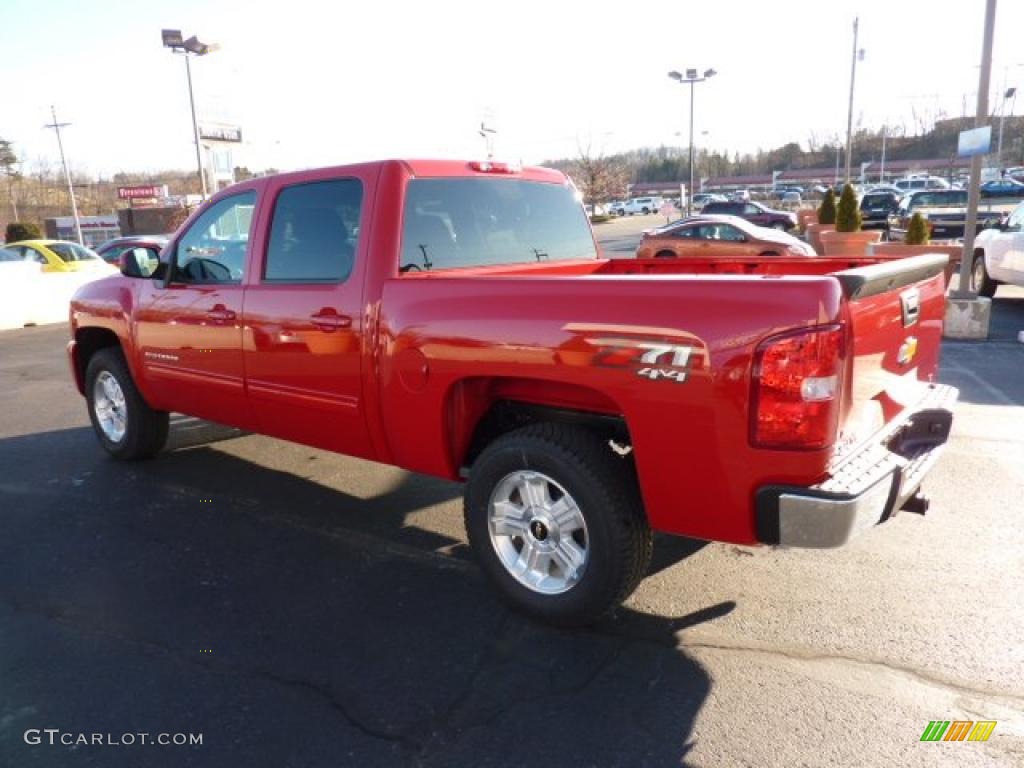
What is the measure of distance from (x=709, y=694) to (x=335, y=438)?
7.25 feet

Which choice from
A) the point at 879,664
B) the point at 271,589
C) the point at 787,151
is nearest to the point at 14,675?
the point at 271,589

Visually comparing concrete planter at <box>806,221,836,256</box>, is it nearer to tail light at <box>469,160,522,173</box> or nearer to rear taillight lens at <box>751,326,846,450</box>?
tail light at <box>469,160,522,173</box>

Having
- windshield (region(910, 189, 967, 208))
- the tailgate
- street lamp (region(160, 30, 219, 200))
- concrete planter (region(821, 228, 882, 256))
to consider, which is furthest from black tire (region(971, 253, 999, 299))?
street lamp (region(160, 30, 219, 200))

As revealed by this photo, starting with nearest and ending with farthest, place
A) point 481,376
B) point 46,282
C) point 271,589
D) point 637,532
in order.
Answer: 1. point 637,532
2. point 481,376
3. point 271,589
4. point 46,282

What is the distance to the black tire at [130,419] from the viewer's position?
552 cm

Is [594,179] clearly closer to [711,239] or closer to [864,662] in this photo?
[711,239]

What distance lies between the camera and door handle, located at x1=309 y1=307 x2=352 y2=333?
370cm

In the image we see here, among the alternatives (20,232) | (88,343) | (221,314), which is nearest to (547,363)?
(221,314)

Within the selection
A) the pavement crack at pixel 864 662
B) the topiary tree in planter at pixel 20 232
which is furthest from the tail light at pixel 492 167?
the topiary tree in planter at pixel 20 232

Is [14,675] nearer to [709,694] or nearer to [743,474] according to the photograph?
[709,694]

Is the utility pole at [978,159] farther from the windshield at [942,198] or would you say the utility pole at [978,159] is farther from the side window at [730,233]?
the windshield at [942,198]

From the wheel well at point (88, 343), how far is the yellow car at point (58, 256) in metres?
12.6

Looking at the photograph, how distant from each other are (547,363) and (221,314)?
2.32 meters

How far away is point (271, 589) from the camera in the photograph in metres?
3.75
